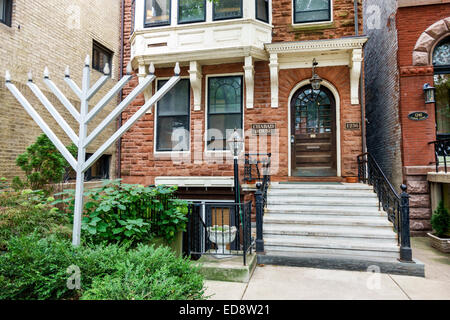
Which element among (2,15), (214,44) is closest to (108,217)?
(214,44)

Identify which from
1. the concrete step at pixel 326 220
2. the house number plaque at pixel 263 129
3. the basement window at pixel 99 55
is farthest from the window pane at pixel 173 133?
the concrete step at pixel 326 220

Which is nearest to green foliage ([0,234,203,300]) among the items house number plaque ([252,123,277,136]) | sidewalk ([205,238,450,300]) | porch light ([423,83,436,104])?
sidewalk ([205,238,450,300])

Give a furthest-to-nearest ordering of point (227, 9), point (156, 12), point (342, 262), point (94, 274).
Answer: point (156, 12) → point (227, 9) → point (342, 262) → point (94, 274)

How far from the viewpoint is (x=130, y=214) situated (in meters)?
4.41

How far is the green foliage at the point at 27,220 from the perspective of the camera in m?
3.91

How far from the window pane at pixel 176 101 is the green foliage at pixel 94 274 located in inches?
260

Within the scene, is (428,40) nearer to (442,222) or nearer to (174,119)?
(442,222)

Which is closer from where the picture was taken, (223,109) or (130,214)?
(130,214)

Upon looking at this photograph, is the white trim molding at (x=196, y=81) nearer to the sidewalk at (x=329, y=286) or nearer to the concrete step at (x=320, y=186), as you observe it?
the concrete step at (x=320, y=186)

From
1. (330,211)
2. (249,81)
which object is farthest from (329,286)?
(249,81)

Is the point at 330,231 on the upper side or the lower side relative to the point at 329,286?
upper

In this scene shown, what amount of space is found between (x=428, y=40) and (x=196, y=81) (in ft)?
22.5
